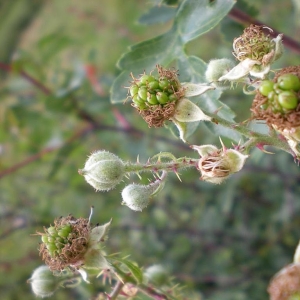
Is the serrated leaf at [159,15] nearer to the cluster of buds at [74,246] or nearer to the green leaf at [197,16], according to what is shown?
the green leaf at [197,16]

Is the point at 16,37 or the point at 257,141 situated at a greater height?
→ the point at 257,141

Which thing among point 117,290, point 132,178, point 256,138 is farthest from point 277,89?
point 132,178

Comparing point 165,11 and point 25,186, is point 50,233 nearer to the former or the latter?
point 165,11

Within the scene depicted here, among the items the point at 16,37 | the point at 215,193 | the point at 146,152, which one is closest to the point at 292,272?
the point at 146,152

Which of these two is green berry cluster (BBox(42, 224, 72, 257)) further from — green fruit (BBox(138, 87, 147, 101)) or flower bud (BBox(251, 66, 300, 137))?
flower bud (BBox(251, 66, 300, 137))

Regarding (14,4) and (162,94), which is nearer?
(162,94)

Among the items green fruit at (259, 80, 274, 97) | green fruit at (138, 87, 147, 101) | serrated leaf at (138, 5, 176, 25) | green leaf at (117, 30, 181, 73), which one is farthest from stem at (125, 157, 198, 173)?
serrated leaf at (138, 5, 176, 25)

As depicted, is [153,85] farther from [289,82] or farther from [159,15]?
[159,15]
